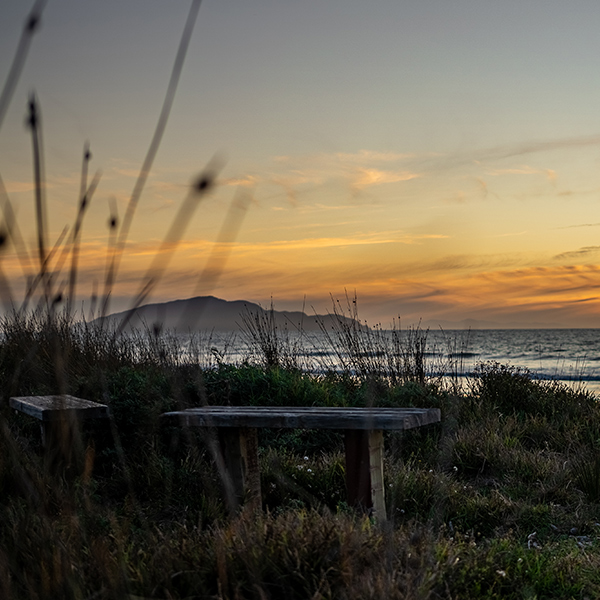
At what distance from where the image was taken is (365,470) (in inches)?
166

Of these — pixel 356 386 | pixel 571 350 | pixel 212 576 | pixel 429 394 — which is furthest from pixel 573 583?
pixel 571 350

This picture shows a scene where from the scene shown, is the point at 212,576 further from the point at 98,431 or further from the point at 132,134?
the point at 98,431

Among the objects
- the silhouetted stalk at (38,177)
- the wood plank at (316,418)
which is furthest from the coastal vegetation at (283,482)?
the wood plank at (316,418)

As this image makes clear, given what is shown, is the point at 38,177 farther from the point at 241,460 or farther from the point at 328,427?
the point at 241,460

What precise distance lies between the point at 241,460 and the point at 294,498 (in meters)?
0.50

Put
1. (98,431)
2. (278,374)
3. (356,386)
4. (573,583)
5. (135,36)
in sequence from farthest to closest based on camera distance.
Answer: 1. (356,386)
2. (278,374)
3. (98,431)
4. (573,583)
5. (135,36)

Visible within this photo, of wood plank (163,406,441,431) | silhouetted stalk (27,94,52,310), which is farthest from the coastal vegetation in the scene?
wood plank (163,406,441,431)

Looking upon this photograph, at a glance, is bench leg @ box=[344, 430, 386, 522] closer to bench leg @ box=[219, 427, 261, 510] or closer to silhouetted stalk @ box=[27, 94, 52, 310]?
bench leg @ box=[219, 427, 261, 510]

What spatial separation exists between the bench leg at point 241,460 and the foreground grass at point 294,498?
0.21 metres

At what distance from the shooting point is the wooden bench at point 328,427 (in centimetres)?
409

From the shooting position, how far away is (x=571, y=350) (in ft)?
129

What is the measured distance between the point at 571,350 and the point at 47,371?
124 ft

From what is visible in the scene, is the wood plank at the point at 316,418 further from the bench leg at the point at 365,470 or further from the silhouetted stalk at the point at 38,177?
the silhouetted stalk at the point at 38,177

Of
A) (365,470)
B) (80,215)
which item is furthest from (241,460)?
(80,215)
